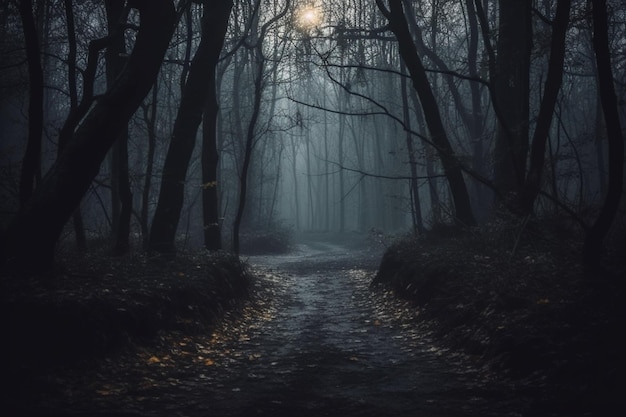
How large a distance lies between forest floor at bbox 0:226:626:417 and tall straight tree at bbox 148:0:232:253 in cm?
131

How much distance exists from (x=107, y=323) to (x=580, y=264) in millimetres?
6463

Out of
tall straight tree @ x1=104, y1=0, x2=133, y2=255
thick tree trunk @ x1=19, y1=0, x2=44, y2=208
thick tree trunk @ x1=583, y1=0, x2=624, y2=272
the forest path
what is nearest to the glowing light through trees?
tall straight tree @ x1=104, y1=0, x2=133, y2=255

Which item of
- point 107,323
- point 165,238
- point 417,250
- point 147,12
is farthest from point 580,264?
point 165,238

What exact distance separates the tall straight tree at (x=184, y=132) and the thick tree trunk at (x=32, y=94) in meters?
3.23


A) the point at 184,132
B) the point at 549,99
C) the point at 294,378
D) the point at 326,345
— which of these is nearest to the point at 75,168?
the point at 294,378

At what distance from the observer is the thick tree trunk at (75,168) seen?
6785mm

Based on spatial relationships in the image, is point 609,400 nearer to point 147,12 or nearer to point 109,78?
point 147,12

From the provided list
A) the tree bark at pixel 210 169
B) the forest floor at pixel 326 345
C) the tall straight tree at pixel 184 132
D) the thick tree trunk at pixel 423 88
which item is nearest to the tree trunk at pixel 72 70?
the tall straight tree at pixel 184 132

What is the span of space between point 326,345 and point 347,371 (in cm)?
143

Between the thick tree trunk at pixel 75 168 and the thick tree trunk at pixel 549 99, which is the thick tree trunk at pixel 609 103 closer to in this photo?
the thick tree trunk at pixel 549 99

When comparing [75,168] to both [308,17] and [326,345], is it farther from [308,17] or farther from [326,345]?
[308,17]

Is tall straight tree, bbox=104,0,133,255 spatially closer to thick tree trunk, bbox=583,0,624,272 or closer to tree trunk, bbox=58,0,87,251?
tree trunk, bbox=58,0,87,251

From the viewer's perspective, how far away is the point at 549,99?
8.48 meters

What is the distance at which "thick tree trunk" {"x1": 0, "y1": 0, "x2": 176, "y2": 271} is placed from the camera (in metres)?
6.79
